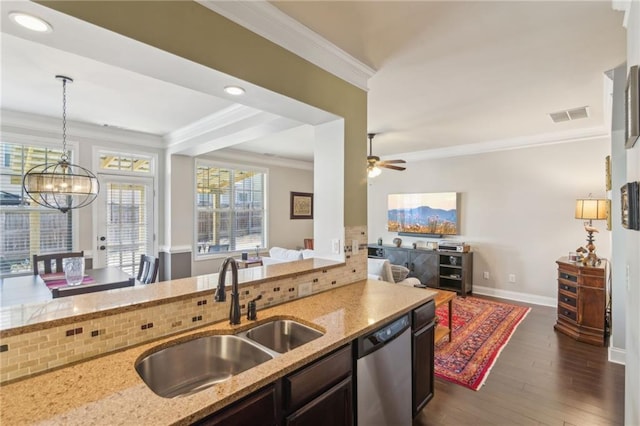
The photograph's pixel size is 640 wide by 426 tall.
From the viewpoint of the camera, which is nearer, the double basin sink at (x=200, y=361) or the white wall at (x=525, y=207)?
the double basin sink at (x=200, y=361)

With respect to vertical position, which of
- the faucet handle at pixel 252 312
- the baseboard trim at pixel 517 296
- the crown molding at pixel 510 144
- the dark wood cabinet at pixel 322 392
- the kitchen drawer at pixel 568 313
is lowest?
the baseboard trim at pixel 517 296

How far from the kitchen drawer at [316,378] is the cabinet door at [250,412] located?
0.07m

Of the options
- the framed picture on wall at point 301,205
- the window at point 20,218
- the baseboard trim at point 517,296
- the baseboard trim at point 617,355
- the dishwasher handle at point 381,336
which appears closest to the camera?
the dishwasher handle at point 381,336

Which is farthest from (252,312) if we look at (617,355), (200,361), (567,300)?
(567,300)

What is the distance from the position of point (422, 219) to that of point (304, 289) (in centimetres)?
450

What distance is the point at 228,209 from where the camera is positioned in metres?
6.18

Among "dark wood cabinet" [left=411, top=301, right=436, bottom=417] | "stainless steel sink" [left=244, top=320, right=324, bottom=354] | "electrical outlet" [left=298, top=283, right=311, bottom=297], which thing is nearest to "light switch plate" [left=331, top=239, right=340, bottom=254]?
"electrical outlet" [left=298, top=283, right=311, bottom=297]

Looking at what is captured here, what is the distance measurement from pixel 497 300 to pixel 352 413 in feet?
14.6

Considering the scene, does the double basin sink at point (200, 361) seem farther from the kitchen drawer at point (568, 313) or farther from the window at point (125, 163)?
the window at point (125, 163)

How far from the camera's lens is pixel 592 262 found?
141 inches

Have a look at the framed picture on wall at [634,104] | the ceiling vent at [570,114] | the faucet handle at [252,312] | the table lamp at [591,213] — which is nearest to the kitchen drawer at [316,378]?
the faucet handle at [252,312]

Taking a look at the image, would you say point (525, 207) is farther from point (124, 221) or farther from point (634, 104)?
point (124, 221)

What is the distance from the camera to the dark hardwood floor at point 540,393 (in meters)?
2.21

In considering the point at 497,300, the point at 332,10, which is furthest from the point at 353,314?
the point at 497,300
